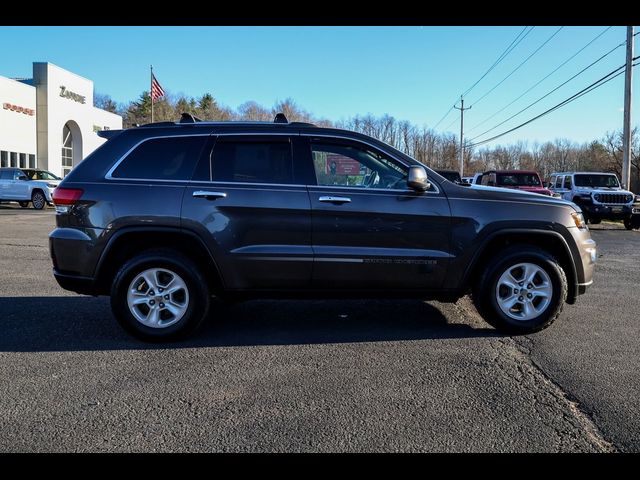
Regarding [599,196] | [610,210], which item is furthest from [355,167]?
[610,210]

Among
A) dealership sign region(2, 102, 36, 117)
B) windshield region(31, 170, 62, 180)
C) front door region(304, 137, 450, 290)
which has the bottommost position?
front door region(304, 137, 450, 290)

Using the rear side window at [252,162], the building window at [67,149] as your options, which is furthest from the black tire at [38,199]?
the rear side window at [252,162]

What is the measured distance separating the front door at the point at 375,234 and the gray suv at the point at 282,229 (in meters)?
0.01

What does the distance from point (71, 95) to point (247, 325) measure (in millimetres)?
41233

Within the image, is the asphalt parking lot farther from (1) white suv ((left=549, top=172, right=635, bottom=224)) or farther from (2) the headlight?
(1) white suv ((left=549, top=172, right=635, bottom=224))

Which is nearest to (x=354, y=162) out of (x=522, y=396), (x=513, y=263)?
(x=513, y=263)

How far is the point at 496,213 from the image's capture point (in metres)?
4.98

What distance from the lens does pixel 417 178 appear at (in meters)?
4.78

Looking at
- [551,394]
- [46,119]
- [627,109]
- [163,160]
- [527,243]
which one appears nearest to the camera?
[551,394]

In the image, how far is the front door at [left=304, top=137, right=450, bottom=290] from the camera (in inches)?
191

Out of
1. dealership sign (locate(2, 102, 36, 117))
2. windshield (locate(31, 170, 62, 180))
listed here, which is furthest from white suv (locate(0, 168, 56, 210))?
dealership sign (locate(2, 102, 36, 117))

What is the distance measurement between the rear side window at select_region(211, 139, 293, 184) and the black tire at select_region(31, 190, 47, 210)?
22601mm

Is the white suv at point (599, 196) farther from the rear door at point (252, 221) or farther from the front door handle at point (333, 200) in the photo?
the rear door at point (252, 221)

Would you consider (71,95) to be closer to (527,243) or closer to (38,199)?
(38,199)
